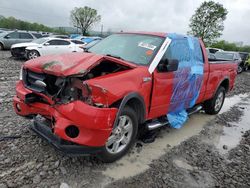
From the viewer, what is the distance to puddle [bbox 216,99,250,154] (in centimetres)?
511

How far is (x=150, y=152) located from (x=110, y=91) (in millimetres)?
1598

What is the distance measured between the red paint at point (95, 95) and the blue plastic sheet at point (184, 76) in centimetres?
32

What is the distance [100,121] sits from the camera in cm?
312

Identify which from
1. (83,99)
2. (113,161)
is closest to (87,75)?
(83,99)

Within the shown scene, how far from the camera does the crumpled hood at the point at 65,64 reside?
10.7 ft

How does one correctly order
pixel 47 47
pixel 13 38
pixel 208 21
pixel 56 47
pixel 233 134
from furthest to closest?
pixel 208 21 → pixel 13 38 → pixel 56 47 → pixel 47 47 → pixel 233 134

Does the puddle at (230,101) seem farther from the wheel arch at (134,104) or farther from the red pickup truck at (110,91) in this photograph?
the wheel arch at (134,104)

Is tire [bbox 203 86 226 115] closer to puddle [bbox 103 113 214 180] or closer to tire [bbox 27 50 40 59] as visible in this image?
puddle [bbox 103 113 214 180]

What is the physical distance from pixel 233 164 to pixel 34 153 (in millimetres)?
3177

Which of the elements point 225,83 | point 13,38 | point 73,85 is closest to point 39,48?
point 13,38

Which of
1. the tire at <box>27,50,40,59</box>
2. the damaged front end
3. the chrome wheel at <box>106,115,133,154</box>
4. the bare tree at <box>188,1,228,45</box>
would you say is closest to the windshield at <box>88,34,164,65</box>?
the damaged front end

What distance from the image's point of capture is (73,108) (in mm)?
3062

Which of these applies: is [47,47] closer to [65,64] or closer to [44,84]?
[44,84]

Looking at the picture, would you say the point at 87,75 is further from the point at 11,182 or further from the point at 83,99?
the point at 11,182
